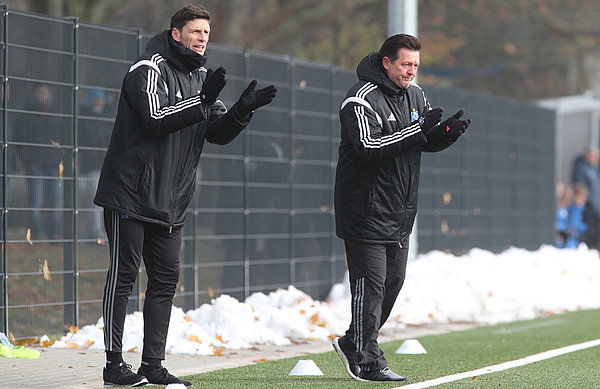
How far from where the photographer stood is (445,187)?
14023 millimetres

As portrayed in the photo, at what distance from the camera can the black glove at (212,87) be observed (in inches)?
234

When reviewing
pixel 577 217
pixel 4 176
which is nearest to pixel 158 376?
pixel 4 176

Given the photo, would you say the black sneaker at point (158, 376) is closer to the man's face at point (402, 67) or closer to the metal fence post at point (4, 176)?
the man's face at point (402, 67)

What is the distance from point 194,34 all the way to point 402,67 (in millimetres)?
1217

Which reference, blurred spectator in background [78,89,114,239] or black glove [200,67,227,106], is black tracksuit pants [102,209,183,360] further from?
blurred spectator in background [78,89,114,239]

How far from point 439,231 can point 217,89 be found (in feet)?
27.0

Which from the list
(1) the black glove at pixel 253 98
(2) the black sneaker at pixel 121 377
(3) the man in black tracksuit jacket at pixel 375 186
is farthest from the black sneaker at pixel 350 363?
(1) the black glove at pixel 253 98

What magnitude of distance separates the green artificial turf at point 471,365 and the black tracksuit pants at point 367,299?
0.18 metres

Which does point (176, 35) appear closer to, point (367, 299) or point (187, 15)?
point (187, 15)

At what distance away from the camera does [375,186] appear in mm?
6551

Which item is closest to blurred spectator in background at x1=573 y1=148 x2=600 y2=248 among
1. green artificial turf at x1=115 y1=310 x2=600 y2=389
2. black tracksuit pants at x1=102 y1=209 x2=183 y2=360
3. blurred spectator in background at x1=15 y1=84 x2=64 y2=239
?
green artificial turf at x1=115 y1=310 x2=600 y2=389

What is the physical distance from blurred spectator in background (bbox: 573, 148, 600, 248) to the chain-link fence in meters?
5.27

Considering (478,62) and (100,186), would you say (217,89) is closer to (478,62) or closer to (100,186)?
(100,186)

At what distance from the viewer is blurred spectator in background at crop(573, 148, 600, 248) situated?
19.5 m
